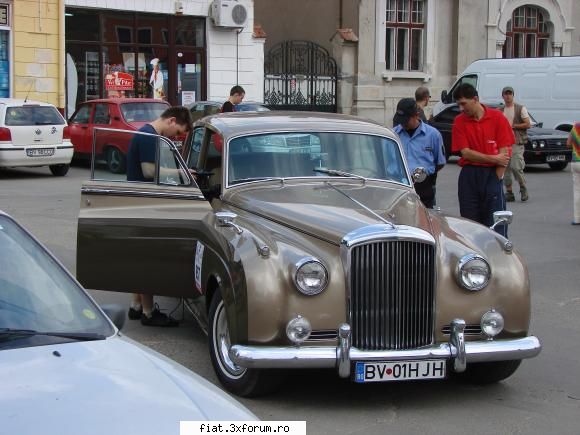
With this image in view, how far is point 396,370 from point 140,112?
Answer: 16.2m

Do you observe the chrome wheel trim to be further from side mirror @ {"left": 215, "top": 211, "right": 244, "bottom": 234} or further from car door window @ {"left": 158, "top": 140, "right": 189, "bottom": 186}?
car door window @ {"left": 158, "top": 140, "right": 189, "bottom": 186}

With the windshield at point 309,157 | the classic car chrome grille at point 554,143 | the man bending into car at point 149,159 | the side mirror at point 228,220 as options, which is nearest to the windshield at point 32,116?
the classic car chrome grille at point 554,143

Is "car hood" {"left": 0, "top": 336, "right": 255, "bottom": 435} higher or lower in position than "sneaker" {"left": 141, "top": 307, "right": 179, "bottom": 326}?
higher

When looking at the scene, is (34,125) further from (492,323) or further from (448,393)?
(492,323)

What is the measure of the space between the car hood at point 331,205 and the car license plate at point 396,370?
0.79 metres

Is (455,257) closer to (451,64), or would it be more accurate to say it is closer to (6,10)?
(6,10)

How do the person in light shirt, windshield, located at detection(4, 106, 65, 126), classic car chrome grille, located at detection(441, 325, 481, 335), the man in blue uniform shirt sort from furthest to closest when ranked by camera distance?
the person in light shirt
windshield, located at detection(4, 106, 65, 126)
the man in blue uniform shirt
classic car chrome grille, located at detection(441, 325, 481, 335)

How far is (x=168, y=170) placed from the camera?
773 centimetres

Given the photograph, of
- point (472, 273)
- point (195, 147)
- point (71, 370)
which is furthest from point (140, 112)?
point (71, 370)

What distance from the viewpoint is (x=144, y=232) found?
7414 millimetres

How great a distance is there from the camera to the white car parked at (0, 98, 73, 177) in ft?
64.1

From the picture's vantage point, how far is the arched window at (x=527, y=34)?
3484 centimetres

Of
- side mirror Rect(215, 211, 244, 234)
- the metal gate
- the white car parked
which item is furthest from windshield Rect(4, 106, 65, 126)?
side mirror Rect(215, 211, 244, 234)

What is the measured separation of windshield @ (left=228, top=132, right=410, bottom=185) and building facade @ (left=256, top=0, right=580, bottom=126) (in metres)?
23.9
